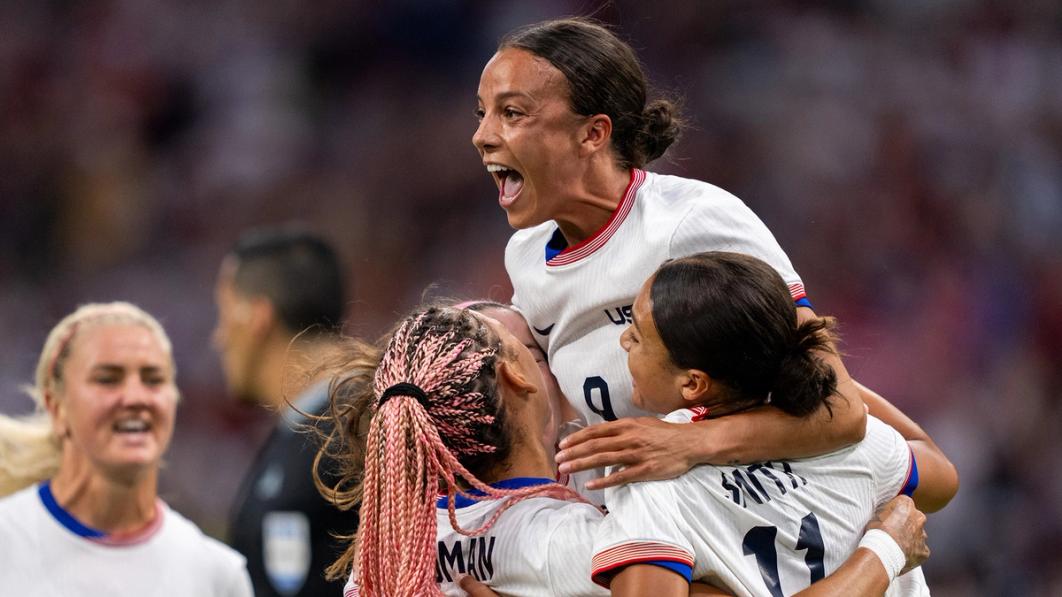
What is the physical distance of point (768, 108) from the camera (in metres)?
8.06

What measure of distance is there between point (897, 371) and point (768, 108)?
1.81m

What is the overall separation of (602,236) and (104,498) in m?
2.44

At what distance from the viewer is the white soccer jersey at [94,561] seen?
14.0 feet

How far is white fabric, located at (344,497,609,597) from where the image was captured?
7.02ft

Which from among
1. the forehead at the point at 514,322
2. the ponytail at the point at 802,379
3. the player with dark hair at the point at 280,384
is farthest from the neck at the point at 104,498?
the ponytail at the point at 802,379

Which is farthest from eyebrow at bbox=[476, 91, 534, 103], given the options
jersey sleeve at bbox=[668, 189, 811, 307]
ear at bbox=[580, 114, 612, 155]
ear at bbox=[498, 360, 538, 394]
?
ear at bbox=[498, 360, 538, 394]

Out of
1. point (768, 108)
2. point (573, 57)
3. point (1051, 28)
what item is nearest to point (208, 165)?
point (768, 108)

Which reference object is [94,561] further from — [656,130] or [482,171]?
[482,171]

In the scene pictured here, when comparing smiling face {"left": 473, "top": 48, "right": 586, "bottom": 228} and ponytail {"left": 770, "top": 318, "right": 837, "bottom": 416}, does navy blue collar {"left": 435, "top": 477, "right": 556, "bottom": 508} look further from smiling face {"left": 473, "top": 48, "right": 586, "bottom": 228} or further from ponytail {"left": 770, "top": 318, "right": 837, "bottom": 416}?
smiling face {"left": 473, "top": 48, "right": 586, "bottom": 228}

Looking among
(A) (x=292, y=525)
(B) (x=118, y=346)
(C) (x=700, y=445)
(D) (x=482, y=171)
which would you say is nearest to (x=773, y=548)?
(C) (x=700, y=445)

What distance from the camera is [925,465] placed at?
263 centimetres

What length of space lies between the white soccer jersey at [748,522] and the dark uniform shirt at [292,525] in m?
2.16

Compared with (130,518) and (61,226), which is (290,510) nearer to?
(130,518)

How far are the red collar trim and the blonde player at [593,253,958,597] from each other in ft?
1.36
